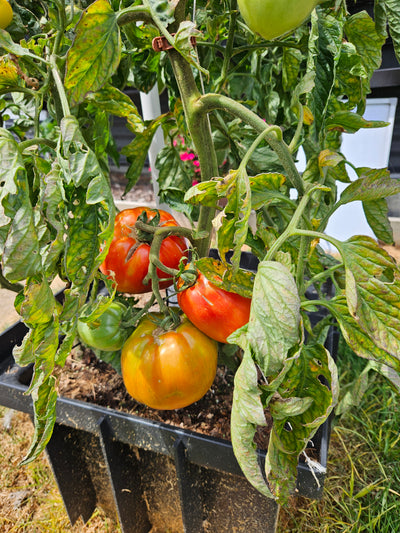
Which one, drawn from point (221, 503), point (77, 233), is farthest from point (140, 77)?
point (221, 503)

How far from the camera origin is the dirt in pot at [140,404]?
2.39ft

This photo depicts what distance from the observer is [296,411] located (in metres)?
0.44

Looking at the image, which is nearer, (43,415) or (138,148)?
(43,415)

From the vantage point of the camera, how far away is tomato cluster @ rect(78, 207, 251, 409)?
589mm

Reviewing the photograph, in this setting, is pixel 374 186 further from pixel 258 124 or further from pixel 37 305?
pixel 37 305

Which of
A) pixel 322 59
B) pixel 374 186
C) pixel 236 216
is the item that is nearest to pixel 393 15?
pixel 322 59

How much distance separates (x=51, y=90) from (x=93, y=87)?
0.16 m

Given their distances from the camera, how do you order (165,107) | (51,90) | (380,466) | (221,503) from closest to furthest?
(51,90) < (221,503) < (380,466) < (165,107)

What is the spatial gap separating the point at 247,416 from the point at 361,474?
785 millimetres

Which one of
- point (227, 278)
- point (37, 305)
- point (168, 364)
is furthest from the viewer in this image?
point (168, 364)

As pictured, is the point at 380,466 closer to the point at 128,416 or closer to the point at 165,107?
the point at 128,416

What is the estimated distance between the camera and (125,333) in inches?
27.2

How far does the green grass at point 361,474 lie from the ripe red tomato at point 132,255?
2.00 feet

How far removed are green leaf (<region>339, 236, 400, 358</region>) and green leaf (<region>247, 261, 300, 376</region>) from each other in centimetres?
8
